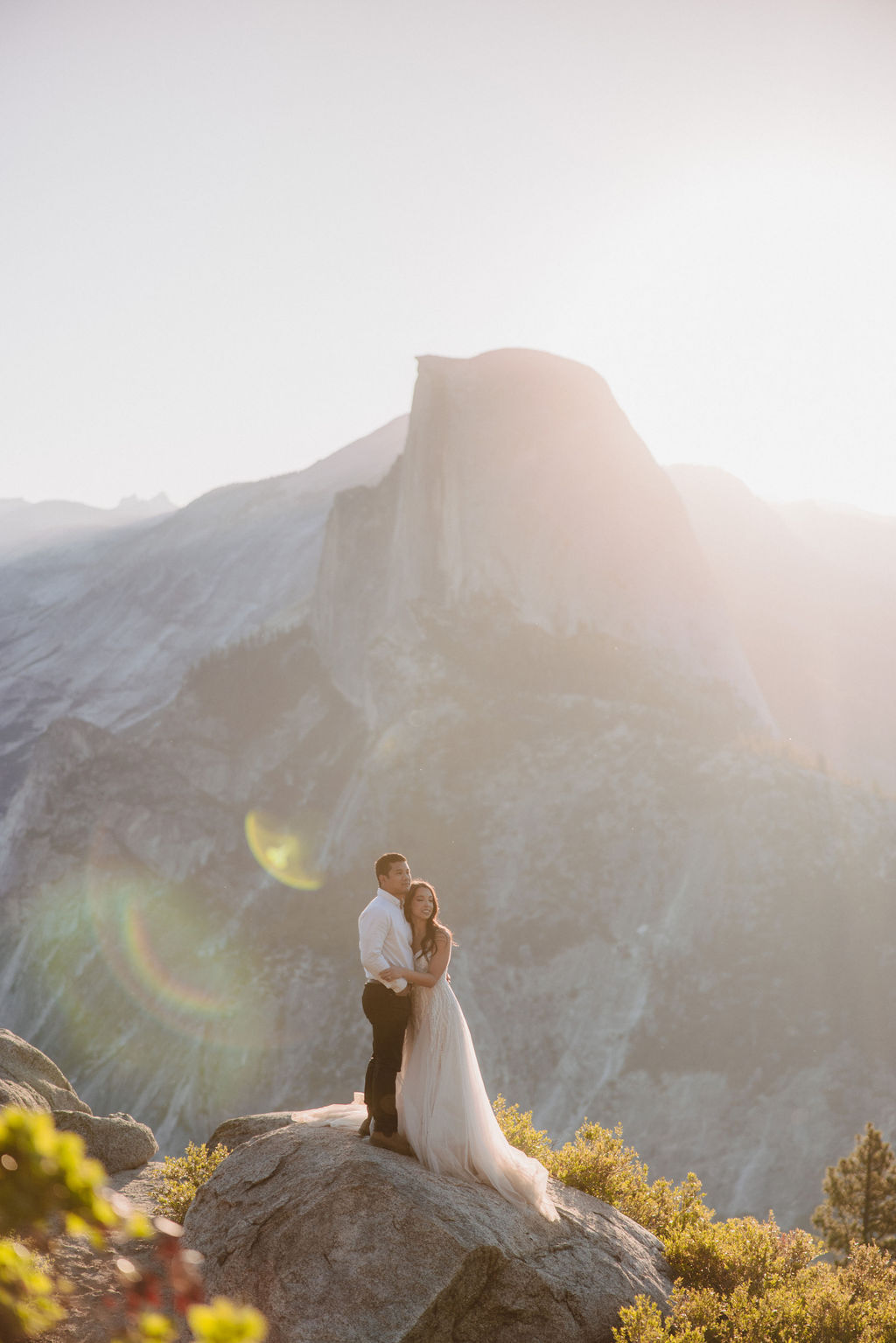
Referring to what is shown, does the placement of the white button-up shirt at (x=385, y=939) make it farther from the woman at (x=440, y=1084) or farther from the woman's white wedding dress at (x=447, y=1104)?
the woman's white wedding dress at (x=447, y=1104)

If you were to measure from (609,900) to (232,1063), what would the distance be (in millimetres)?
14866

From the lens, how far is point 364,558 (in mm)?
58656

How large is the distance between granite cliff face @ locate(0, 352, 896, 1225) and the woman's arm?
20.3 metres

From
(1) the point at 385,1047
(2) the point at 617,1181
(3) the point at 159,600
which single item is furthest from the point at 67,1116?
(3) the point at 159,600

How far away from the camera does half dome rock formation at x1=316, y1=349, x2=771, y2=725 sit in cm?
4825

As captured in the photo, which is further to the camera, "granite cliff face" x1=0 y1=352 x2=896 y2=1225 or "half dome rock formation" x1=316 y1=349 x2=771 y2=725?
"half dome rock formation" x1=316 y1=349 x2=771 y2=725

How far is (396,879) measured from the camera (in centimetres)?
777

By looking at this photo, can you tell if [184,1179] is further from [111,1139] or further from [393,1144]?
[393,1144]

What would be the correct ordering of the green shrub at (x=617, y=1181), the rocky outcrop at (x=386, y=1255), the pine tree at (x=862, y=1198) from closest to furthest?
1. the rocky outcrop at (x=386, y=1255)
2. the green shrub at (x=617, y=1181)
3. the pine tree at (x=862, y=1198)

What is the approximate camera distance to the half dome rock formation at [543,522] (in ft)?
158

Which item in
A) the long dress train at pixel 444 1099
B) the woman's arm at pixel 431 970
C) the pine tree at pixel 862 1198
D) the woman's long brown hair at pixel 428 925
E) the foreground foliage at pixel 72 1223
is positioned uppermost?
the foreground foliage at pixel 72 1223

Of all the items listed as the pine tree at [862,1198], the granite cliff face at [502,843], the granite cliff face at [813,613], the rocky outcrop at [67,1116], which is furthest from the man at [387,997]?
the granite cliff face at [813,613]

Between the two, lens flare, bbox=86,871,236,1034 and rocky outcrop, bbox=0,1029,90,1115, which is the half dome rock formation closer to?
lens flare, bbox=86,871,236,1034

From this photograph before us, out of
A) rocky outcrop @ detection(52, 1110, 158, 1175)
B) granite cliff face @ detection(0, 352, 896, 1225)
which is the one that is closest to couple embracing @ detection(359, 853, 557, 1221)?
rocky outcrop @ detection(52, 1110, 158, 1175)
